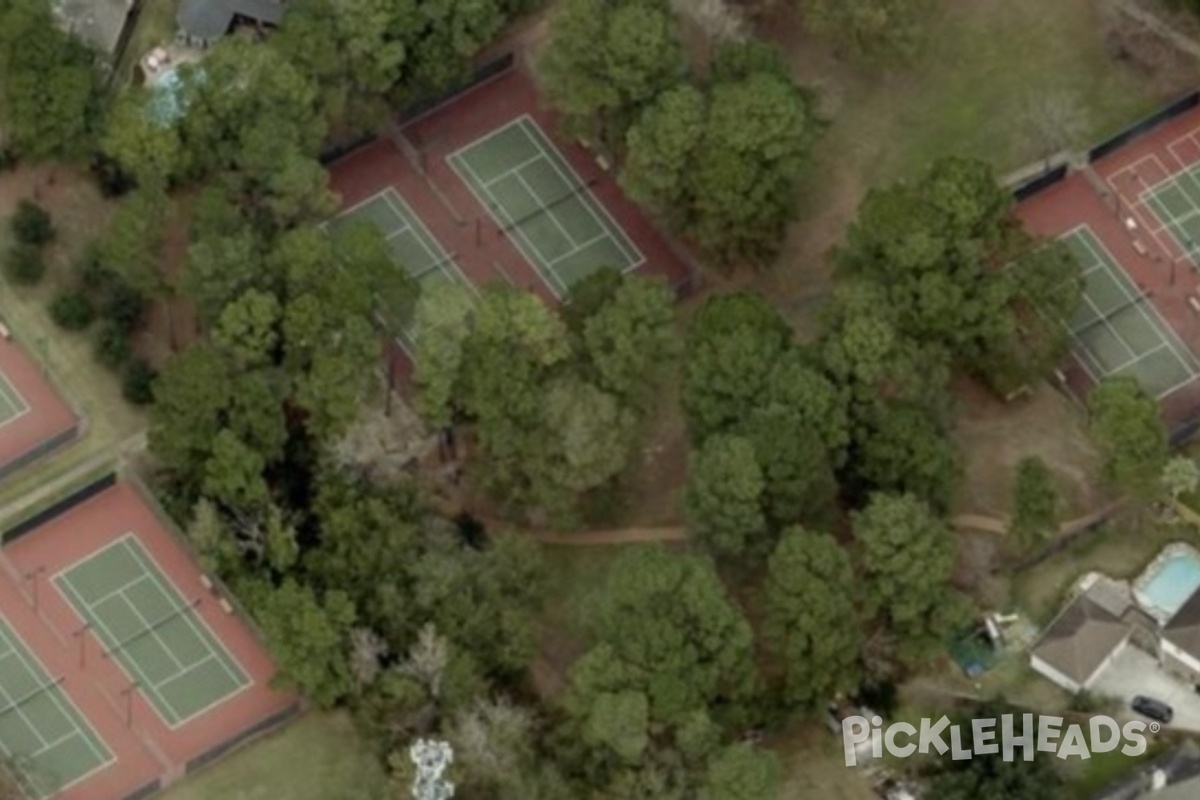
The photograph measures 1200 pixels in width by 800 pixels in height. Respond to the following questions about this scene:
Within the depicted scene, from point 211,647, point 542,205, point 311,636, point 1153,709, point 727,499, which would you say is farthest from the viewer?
point 542,205

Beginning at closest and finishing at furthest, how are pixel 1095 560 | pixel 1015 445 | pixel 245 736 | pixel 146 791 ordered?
pixel 146 791
pixel 245 736
pixel 1095 560
pixel 1015 445

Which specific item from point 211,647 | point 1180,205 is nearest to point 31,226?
point 211,647

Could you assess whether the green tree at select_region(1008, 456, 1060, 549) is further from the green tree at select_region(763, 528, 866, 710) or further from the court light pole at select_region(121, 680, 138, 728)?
the court light pole at select_region(121, 680, 138, 728)

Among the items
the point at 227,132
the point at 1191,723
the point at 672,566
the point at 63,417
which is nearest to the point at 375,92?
the point at 227,132

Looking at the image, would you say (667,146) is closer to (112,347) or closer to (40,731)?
(112,347)

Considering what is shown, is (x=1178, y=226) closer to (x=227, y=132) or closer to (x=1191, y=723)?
(x=1191, y=723)

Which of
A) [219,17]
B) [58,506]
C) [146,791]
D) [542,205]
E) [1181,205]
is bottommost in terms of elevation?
[1181,205]
